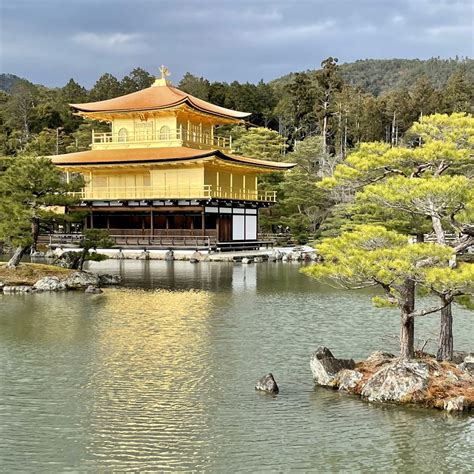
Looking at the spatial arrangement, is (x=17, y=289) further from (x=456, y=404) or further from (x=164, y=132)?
(x=164, y=132)

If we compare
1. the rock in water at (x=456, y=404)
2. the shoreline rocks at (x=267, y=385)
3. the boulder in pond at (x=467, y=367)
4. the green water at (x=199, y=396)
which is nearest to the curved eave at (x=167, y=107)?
the green water at (x=199, y=396)

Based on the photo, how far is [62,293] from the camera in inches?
826

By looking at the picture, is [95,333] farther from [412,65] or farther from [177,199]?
[412,65]

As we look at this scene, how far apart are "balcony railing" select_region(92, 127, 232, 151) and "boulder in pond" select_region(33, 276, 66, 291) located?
728 inches

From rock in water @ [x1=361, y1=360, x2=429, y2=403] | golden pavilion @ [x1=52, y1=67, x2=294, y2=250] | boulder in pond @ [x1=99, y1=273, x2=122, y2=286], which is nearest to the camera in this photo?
rock in water @ [x1=361, y1=360, x2=429, y2=403]

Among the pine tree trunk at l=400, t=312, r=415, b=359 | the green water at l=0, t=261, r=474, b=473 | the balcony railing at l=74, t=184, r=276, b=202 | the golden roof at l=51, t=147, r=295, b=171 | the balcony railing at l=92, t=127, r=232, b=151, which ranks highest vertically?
the balcony railing at l=92, t=127, r=232, b=151

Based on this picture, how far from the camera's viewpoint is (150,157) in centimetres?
3706

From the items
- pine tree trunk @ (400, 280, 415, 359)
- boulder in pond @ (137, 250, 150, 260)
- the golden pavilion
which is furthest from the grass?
pine tree trunk @ (400, 280, 415, 359)

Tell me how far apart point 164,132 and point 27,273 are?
62.2ft

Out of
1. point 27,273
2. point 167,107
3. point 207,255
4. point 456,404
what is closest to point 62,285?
point 27,273

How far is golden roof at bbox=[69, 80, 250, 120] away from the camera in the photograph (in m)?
38.7

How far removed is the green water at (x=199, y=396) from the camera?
7699 mm

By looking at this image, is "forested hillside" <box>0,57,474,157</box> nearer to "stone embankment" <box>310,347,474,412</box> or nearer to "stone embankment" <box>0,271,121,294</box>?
"stone embankment" <box>0,271,121,294</box>

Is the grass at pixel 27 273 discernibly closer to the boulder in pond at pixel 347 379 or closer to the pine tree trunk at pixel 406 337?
the boulder in pond at pixel 347 379
